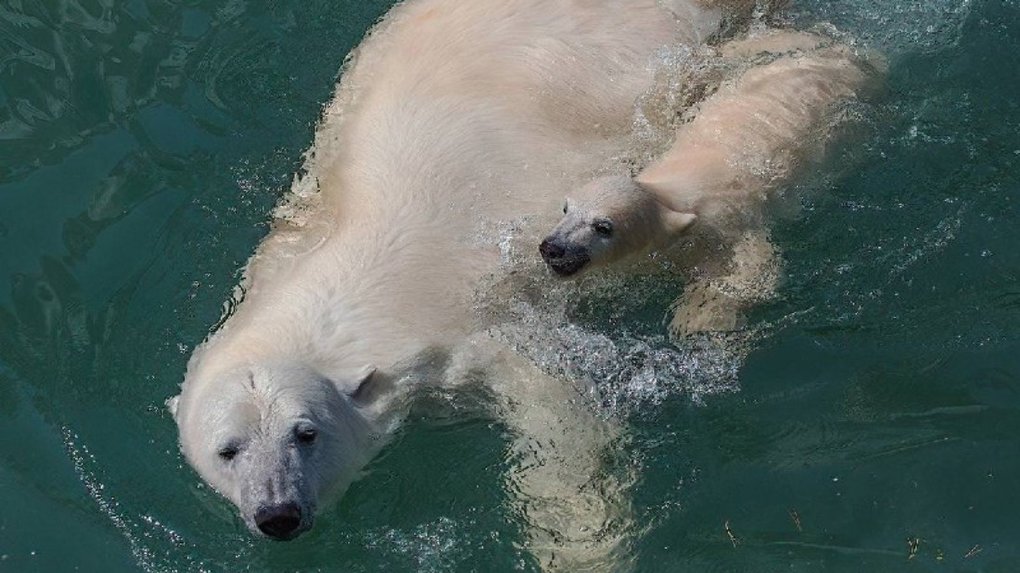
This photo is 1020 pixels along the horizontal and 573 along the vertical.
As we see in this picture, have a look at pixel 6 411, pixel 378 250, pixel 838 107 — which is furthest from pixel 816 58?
pixel 6 411

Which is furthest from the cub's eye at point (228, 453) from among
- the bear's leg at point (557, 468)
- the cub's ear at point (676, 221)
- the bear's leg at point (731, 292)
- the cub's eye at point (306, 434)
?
the cub's ear at point (676, 221)

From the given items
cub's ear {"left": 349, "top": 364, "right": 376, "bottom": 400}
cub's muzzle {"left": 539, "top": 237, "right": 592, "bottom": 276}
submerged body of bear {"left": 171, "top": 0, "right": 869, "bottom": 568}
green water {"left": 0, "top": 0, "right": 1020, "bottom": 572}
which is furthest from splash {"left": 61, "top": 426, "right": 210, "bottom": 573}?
cub's muzzle {"left": 539, "top": 237, "right": 592, "bottom": 276}

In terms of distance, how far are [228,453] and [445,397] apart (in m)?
0.96

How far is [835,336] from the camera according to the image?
235 inches

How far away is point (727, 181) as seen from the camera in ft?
20.7

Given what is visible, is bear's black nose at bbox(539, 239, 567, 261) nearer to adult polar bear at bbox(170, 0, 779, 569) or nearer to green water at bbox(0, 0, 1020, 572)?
adult polar bear at bbox(170, 0, 779, 569)

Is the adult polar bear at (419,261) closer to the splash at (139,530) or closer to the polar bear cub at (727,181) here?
the polar bear cub at (727,181)

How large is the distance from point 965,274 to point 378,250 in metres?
2.80

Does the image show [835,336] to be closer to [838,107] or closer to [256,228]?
[838,107]

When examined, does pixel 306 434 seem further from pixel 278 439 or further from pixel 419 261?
pixel 419 261

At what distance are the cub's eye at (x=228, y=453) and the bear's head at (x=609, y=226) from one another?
5.21 feet

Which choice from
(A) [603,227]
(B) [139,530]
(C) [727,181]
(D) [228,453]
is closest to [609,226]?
(A) [603,227]

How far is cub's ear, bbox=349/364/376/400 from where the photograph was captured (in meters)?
5.13

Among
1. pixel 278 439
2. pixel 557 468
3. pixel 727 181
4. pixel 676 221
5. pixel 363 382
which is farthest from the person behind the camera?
pixel 727 181
